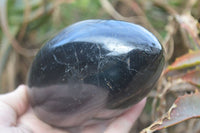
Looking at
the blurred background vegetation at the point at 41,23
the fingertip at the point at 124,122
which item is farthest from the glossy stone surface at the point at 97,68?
the blurred background vegetation at the point at 41,23

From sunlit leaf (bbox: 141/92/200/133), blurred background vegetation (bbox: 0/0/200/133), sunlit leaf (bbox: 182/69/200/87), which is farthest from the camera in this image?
blurred background vegetation (bbox: 0/0/200/133)

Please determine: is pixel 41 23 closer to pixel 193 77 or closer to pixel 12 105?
pixel 12 105

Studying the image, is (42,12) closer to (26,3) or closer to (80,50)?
(26,3)

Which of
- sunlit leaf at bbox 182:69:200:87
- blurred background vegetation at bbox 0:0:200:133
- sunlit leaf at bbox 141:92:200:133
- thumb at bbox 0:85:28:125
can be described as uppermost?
blurred background vegetation at bbox 0:0:200:133

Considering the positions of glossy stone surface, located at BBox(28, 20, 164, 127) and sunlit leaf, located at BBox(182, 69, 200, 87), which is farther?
sunlit leaf, located at BBox(182, 69, 200, 87)

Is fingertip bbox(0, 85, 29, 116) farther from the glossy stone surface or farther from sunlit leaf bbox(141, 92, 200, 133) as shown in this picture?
sunlit leaf bbox(141, 92, 200, 133)

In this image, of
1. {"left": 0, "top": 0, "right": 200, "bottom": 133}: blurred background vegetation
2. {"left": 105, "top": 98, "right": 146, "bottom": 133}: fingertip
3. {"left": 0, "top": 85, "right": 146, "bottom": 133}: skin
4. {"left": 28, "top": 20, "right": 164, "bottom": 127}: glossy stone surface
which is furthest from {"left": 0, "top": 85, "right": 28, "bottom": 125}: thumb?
{"left": 0, "top": 0, "right": 200, "bottom": 133}: blurred background vegetation

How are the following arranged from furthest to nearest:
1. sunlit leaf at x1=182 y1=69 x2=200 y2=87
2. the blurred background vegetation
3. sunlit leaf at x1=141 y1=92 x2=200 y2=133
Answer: the blurred background vegetation < sunlit leaf at x1=182 y1=69 x2=200 y2=87 < sunlit leaf at x1=141 y1=92 x2=200 y2=133

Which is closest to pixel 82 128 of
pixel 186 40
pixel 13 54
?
pixel 186 40

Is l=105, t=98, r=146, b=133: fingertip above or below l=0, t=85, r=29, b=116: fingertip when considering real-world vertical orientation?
below
